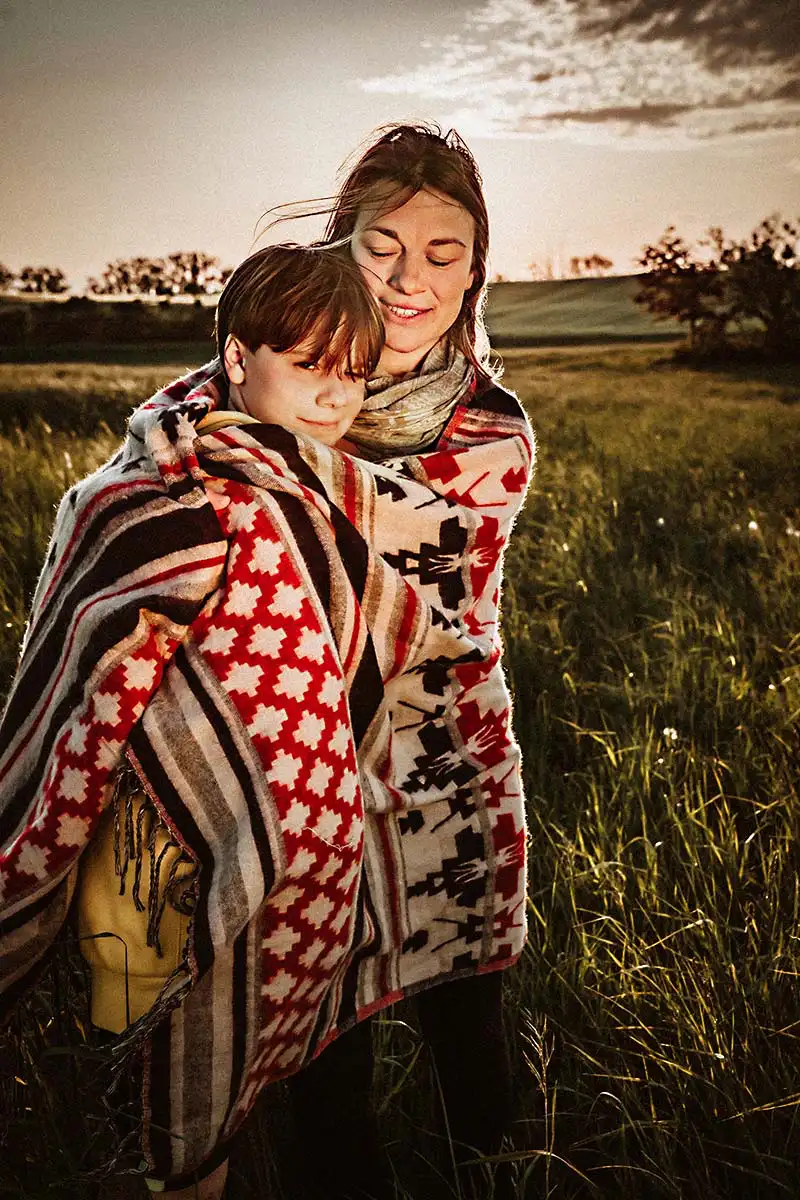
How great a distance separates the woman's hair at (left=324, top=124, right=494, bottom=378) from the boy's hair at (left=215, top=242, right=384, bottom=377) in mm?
312

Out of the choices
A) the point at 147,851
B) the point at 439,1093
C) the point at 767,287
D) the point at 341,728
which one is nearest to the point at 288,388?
the point at 341,728

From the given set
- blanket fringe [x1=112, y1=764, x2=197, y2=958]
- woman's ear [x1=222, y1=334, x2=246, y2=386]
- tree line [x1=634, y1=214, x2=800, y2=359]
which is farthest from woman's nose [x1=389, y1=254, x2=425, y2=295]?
tree line [x1=634, y1=214, x2=800, y2=359]

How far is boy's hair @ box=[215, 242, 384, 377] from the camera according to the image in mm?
1426

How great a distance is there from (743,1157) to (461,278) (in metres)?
1.61

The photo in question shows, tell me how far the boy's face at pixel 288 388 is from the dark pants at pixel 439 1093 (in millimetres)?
999

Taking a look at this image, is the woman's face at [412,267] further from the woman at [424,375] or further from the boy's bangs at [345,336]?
the boy's bangs at [345,336]

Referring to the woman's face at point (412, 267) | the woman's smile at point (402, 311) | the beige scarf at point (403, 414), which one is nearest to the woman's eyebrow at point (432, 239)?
the woman's face at point (412, 267)

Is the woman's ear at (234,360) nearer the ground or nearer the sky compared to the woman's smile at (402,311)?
nearer the ground

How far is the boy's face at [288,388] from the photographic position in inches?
57.6

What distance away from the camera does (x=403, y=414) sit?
1685mm

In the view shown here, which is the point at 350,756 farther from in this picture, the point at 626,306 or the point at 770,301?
the point at 626,306

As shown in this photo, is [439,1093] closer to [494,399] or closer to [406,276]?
[494,399]

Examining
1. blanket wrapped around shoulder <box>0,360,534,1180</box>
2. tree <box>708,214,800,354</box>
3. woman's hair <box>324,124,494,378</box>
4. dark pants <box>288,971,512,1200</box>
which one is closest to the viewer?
blanket wrapped around shoulder <box>0,360,534,1180</box>

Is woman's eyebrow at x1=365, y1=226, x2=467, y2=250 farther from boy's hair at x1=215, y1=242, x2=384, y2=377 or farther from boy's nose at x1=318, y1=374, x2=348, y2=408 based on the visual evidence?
boy's nose at x1=318, y1=374, x2=348, y2=408
